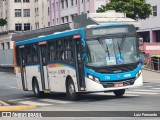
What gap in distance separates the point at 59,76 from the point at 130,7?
85.8 ft

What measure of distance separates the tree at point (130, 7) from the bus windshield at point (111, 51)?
26823 millimetres

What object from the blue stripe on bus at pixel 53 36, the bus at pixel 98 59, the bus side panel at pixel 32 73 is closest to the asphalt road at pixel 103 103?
the bus at pixel 98 59

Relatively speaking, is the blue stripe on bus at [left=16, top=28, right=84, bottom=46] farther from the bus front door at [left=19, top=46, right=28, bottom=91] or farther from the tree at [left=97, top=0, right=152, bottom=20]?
the tree at [left=97, top=0, right=152, bottom=20]

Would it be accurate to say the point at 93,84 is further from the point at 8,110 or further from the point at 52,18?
the point at 52,18

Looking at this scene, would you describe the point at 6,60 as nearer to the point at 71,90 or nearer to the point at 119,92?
the point at 119,92

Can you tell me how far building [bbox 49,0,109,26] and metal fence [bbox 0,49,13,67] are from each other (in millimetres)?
12724

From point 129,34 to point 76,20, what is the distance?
243cm

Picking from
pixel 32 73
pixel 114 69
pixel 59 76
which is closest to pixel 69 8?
pixel 32 73

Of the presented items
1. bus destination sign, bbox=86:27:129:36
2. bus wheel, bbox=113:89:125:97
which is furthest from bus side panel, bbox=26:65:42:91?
bus destination sign, bbox=86:27:129:36

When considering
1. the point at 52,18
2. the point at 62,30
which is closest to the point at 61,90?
the point at 62,30

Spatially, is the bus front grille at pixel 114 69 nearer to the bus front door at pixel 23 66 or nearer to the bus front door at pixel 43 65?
the bus front door at pixel 43 65

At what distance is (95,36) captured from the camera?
2064 cm

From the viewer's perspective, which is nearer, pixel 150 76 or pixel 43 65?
pixel 43 65

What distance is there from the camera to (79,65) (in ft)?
68.7
